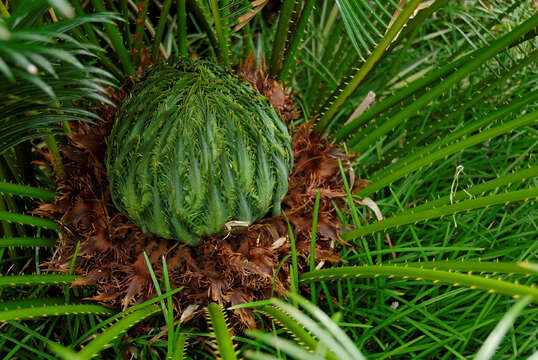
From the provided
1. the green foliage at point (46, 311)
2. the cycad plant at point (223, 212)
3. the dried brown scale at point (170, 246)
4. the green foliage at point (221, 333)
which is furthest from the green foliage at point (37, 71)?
the green foliage at point (221, 333)

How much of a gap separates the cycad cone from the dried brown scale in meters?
0.06

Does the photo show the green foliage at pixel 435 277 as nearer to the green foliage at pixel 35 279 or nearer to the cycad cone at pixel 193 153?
the cycad cone at pixel 193 153

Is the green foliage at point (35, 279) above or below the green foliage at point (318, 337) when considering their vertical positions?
below

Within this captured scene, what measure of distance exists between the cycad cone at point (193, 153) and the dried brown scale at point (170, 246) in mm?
56

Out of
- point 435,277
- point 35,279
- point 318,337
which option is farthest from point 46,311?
point 435,277

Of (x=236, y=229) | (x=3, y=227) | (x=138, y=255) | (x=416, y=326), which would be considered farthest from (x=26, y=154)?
(x=416, y=326)

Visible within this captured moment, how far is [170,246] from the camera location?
930mm

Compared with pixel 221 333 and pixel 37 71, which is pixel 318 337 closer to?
pixel 221 333

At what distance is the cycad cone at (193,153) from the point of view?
792 mm

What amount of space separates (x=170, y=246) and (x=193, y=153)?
0.77ft

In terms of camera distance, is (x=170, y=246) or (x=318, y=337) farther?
(x=170, y=246)

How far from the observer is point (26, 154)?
112 cm

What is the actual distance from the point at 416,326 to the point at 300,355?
0.59 meters

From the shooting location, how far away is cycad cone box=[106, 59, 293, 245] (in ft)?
2.60
